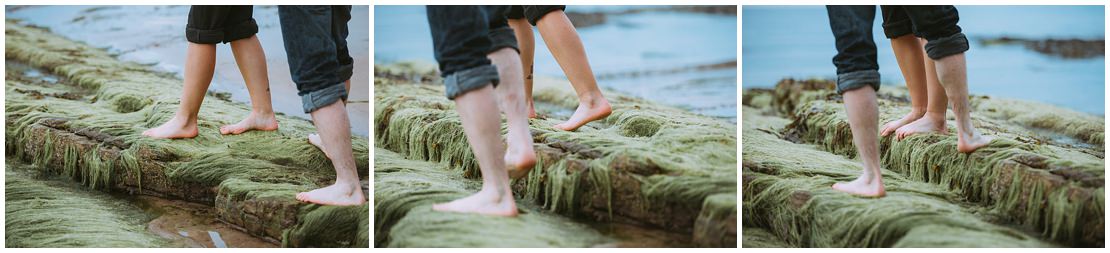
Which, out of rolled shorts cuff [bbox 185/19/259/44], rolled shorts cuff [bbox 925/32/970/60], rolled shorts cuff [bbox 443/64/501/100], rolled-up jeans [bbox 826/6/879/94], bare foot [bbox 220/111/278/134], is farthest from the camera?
bare foot [bbox 220/111/278/134]

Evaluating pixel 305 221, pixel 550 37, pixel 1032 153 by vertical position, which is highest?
pixel 550 37

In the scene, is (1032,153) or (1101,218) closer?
(1101,218)

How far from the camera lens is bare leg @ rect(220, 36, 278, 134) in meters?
3.42

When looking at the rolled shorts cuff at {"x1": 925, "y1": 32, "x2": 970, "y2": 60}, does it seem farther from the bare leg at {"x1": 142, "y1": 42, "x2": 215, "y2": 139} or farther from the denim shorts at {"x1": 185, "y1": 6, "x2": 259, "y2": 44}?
the bare leg at {"x1": 142, "y1": 42, "x2": 215, "y2": 139}

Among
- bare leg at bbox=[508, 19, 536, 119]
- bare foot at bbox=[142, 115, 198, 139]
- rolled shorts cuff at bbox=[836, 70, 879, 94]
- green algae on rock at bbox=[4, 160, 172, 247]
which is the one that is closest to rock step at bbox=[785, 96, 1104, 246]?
rolled shorts cuff at bbox=[836, 70, 879, 94]

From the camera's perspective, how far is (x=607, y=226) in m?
3.01

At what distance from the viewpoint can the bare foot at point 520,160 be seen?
2988 mm

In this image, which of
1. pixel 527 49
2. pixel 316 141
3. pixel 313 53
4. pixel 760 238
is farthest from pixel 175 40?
pixel 760 238

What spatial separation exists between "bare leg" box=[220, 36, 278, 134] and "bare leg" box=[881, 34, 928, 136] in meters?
1.85

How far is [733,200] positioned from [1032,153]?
33.4 inches

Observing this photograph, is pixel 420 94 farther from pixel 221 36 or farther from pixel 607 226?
pixel 607 226

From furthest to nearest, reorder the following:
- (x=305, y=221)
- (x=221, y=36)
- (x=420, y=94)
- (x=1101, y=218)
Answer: (x=420, y=94) → (x=221, y=36) → (x=305, y=221) → (x=1101, y=218)

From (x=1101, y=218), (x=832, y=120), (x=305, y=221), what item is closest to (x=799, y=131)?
(x=832, y=120)

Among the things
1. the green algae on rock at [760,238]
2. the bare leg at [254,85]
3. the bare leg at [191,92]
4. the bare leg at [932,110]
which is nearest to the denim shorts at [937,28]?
the bare leg at [932,110]
